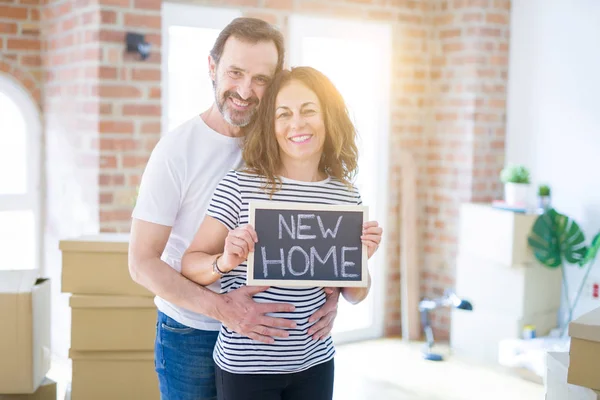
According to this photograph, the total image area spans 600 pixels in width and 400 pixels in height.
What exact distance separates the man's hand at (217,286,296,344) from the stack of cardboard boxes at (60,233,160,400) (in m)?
0.96

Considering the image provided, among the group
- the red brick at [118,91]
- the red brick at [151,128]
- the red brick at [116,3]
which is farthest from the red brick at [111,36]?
the red brick at [151,128]

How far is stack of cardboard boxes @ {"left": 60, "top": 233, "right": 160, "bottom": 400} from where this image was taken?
2678 mm

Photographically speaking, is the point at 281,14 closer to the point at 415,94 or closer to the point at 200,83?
the point at 200,83

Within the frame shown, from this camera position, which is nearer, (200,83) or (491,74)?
(200,83)

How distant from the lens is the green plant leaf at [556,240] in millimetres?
4172

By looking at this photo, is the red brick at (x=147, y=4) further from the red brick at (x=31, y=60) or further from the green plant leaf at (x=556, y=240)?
the green plant leaf at (x=556, y=240)

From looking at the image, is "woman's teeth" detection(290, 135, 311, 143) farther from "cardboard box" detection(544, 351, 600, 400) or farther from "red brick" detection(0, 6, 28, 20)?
"red brick" detection(0, 6, 28, 20)

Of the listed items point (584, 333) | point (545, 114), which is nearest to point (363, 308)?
point (545, 114)

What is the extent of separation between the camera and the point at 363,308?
5.06 meters

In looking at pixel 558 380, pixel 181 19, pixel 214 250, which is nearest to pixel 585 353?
pixel 558 380

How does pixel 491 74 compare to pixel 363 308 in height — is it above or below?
above

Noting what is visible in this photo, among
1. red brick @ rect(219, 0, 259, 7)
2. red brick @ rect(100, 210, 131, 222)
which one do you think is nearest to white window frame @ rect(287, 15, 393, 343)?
red brick @ rect(219, 0, 259, 7)

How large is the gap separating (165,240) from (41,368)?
103 centimetres

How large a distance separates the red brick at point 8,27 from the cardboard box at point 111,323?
88.1 inches
